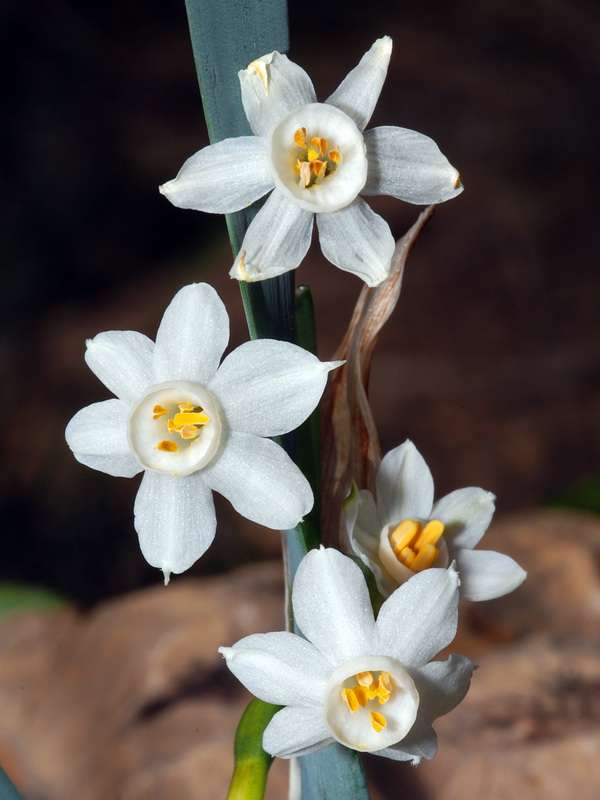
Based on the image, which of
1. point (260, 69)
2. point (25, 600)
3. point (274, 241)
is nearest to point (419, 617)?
point (274, 241)

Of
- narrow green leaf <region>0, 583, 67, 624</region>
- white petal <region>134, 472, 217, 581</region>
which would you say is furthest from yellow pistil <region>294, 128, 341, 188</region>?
narrow green leaf <region>0, 583, 67, 624</region>

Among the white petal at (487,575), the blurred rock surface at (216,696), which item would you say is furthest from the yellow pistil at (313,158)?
the blurred rock surface at (216,696)

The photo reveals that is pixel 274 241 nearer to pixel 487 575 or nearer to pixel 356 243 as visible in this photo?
pixel 356 243

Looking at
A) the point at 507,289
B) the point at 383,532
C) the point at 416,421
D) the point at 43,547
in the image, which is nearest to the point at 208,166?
the point at 383,532

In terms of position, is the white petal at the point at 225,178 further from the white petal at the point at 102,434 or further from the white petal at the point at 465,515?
the white petal at the point at 465,515

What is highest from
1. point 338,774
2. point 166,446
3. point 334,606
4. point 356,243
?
point 356,243

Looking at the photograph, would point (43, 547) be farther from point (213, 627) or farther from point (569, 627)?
point (569, 627)
